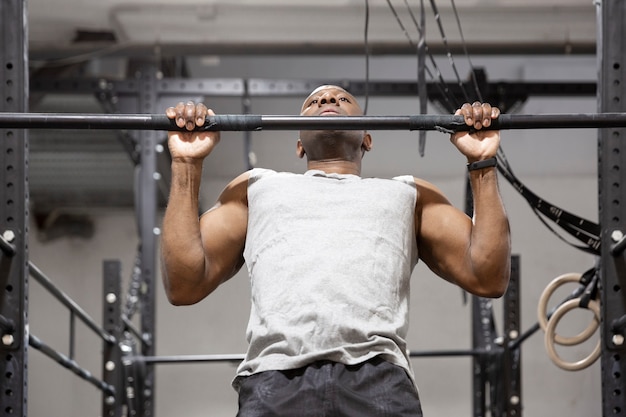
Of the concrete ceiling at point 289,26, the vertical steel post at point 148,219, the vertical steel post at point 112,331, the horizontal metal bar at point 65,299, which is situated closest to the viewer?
the horizontal metal bar at point 65,299

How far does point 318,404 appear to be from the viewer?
2223mm

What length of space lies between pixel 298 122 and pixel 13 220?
904 mm

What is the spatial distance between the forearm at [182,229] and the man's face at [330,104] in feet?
1.17

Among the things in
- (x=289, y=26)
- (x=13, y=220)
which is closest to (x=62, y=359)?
(x=13, y=220)

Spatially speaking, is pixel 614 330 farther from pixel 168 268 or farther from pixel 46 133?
pixel 46 133

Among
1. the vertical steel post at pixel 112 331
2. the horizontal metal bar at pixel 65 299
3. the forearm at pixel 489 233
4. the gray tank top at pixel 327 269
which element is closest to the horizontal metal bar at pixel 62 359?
the vertical steel post at pixel 112 331

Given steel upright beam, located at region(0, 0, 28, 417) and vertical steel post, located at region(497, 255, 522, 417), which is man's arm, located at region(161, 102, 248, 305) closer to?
steel upright beam, located at region(0, 0, 28, 417)

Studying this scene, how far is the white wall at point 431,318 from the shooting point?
9148 millimetres

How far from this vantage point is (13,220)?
2.76m

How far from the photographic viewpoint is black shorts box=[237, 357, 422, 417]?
2.22 metres

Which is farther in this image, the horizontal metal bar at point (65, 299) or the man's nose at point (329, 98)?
the horizontal metal bar at point (65, 299)

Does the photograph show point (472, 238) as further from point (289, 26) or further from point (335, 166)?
point (289, 26)

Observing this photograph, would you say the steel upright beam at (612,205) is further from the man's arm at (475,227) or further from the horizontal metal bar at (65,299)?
the horizontal metal bar at (65,299)

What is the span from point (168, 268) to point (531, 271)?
7139 mm
